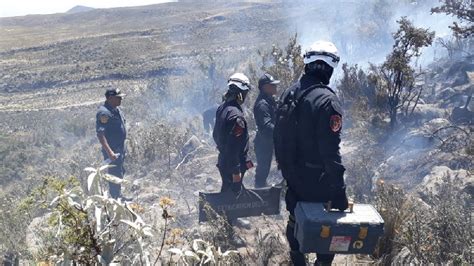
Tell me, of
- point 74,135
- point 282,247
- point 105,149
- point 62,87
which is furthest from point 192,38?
point 282,247

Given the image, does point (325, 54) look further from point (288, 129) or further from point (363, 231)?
point (363, 231)

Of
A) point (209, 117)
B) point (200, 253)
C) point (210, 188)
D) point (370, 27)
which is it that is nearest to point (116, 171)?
point (210, 188)

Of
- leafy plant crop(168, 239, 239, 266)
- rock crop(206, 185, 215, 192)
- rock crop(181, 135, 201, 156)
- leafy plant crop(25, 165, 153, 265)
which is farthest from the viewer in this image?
rock crop(181, 135, 201, 156)

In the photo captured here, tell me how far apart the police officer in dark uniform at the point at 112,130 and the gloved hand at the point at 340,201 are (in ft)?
12.3

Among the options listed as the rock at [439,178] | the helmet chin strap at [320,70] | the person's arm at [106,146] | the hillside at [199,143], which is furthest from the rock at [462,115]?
the person's arm at [106,146]

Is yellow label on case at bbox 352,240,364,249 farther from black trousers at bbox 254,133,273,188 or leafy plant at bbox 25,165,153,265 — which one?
black trousers at bbox 254,133,273,188

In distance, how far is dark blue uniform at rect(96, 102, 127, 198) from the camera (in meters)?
5.89

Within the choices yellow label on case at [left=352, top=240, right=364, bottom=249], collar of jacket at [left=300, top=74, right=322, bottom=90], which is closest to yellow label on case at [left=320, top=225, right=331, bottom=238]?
yellow label on case at [left=352, top=240, right=364, bottom=249]

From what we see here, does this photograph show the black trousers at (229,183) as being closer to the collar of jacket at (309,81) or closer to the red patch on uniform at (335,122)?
the collar of jacket at (309,81)

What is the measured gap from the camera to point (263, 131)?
579cm

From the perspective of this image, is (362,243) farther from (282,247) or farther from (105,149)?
(105,149)

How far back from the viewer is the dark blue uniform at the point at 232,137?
431 centimetres

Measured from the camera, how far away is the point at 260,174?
242 inches

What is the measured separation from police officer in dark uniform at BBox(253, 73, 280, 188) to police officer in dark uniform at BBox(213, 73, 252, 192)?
1121 mm
